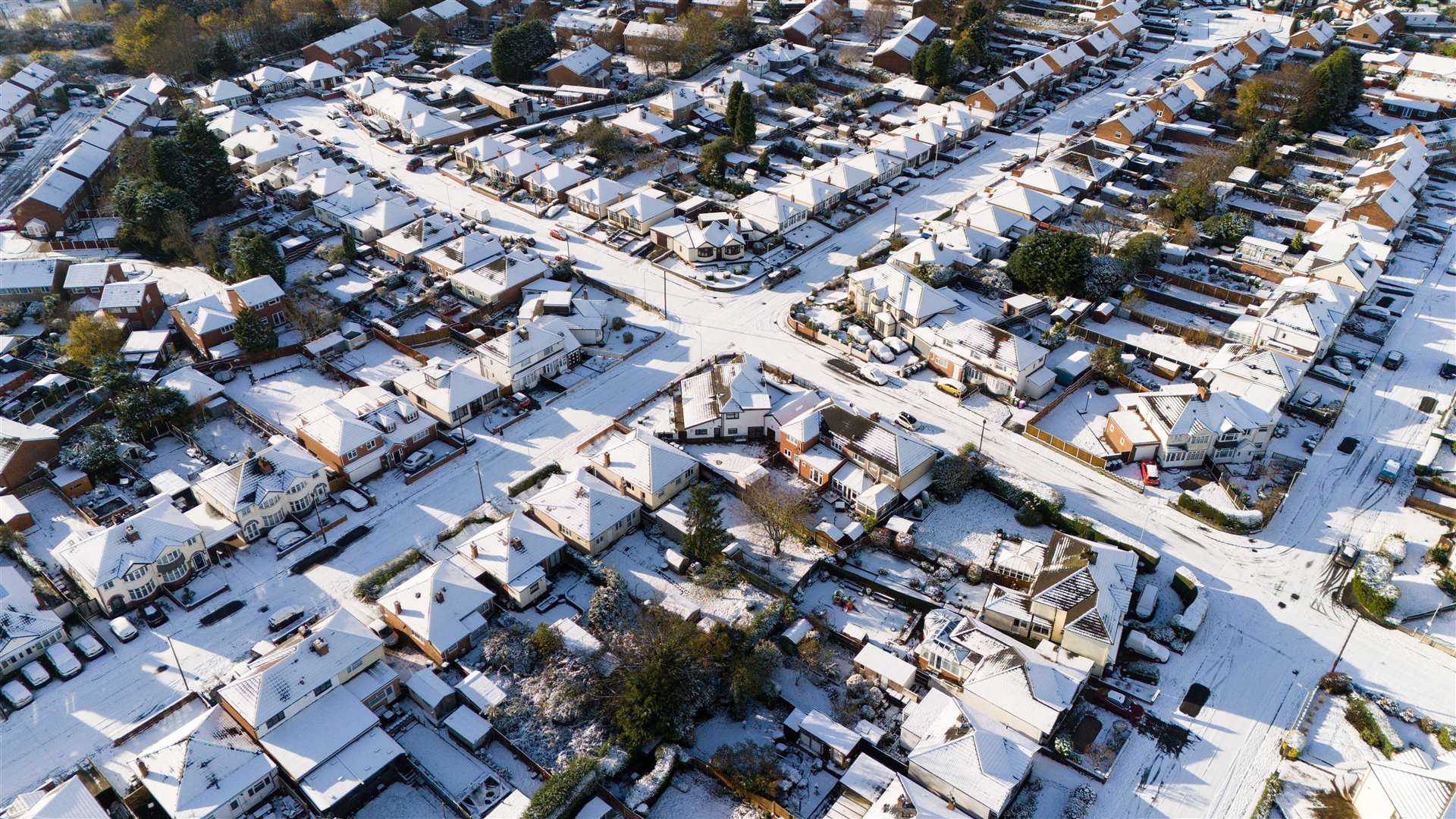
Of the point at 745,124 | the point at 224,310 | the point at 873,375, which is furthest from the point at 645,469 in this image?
the point at 745,124

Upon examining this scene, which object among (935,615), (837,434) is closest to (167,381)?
(837,434)

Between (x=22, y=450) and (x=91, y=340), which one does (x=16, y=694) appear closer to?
(x=22, y=450)

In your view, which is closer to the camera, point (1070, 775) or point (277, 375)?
point (1070, 775)

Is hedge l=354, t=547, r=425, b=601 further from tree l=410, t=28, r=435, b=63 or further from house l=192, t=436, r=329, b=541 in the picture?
tree l=410, t=28, r=435, b=63

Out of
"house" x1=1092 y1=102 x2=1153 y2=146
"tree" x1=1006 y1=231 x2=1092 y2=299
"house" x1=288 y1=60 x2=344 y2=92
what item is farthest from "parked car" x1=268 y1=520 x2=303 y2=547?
"house" x1=1092 y1=102 x2=1153 y2=146

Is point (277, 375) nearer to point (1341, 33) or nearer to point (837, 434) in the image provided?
point (837, 434)

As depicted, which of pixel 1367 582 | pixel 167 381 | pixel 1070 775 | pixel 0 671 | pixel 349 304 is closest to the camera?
pixel 1070 775
